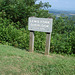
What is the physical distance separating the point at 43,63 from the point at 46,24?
1.58 metres

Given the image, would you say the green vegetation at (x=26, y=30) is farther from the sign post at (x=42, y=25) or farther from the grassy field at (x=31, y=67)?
the grassy field at (x=31, y=67)

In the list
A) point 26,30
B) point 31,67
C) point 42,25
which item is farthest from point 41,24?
point 26,30

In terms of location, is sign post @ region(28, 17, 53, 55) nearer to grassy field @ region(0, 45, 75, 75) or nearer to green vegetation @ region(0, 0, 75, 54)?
green vegetation @ region(0, 0, 75, 54)

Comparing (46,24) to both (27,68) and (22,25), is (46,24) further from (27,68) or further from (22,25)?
(22,25)

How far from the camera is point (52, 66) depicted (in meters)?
3.84

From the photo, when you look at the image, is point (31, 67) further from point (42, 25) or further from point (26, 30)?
point (26, 30)

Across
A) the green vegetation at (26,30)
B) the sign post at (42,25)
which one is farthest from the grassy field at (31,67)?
the green vegetation at (26,30)

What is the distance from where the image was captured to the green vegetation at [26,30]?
5.80m

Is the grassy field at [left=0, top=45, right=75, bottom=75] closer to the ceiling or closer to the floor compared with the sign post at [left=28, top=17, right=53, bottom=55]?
closer to the floor

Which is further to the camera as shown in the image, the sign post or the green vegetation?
the green vegetation

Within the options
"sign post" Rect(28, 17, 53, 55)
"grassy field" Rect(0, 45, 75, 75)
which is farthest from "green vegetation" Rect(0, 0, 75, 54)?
"grassy field" Rect(0, 45, 75, 75)

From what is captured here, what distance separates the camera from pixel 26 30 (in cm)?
718

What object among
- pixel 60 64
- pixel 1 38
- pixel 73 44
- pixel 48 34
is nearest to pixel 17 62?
pixel 60 64

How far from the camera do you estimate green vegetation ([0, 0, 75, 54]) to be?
5.80 m
